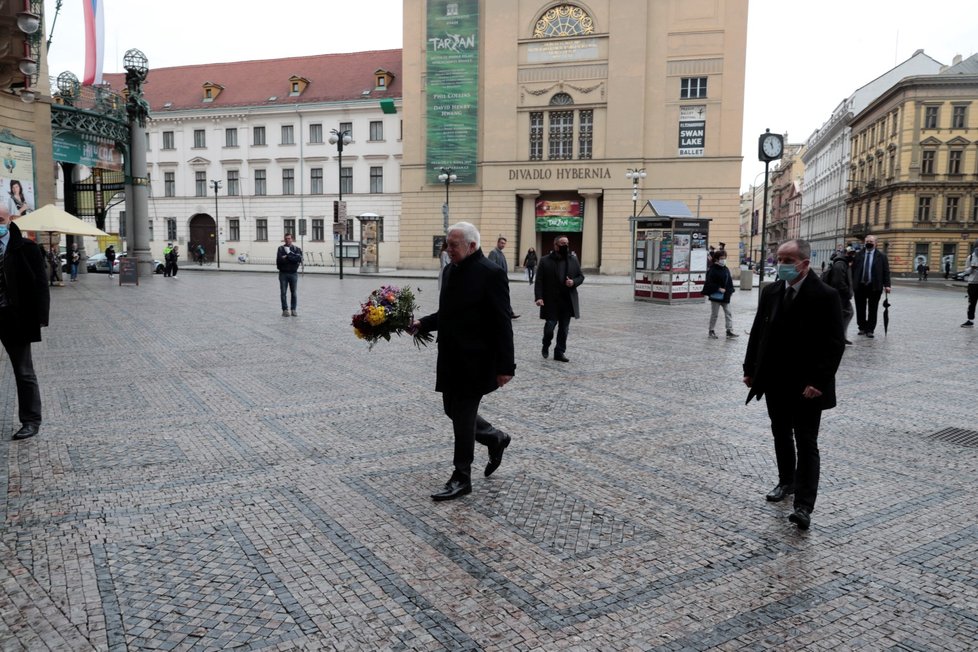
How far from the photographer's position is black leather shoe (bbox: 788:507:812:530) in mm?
4348

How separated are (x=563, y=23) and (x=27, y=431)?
43.9m

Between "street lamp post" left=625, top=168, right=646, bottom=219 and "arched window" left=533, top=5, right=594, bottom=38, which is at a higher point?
"arched window" left=533, top=5, right=594, bottom=38

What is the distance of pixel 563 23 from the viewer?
44.4 metres

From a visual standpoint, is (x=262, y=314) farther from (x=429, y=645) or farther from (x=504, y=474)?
(x=429, y=645)

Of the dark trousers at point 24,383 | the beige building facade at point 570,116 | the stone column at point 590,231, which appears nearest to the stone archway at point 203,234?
the beige building facade at point 570,116

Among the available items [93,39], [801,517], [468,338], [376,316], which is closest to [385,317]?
[376,316]

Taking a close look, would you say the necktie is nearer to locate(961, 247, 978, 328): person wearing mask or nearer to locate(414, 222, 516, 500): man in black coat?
locate(414, 222, 516, 500): man in black coat

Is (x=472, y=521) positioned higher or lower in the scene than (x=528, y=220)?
lower

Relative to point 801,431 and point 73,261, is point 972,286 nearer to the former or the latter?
point 801,431

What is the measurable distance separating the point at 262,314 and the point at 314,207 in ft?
135

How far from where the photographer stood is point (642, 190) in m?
43.5

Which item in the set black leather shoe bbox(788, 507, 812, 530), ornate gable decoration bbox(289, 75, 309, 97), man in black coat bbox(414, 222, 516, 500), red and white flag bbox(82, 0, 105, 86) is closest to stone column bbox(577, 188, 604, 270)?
ornate gable decoration bbox(289, 75, 309, 97)

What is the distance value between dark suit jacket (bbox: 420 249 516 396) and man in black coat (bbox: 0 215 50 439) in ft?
12.7

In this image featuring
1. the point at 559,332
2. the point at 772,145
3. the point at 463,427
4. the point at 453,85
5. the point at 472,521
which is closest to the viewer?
the point at 472,521
